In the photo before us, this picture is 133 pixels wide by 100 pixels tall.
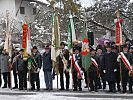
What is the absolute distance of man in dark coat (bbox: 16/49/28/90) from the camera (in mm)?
15531

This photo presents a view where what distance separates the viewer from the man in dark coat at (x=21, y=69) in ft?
51.0

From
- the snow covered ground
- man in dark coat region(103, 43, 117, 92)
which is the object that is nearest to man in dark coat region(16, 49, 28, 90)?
the snow covered ground

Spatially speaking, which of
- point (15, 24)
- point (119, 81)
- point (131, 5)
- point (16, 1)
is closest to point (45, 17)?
point (15, 24)

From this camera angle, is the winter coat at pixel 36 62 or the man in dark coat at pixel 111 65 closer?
the man in dark coat at pixel 111 65

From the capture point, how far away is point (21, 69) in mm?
15539

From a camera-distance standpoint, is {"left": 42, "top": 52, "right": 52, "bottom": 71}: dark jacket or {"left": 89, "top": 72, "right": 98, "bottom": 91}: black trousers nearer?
{"left": 89, "top": 72, "right": 98, "bottom": 91}: black trousers

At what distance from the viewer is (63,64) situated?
14922 millimetres

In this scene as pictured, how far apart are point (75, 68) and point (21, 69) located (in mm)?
2381

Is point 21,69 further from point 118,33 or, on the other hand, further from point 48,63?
point 118,33

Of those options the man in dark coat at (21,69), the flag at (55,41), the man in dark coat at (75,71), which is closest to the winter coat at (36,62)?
the man in dark coat at (21,69)

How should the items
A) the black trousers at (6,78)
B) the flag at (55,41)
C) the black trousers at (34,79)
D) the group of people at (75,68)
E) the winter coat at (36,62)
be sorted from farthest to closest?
the black trousers at (6,78)
the black trousers at (34,79)
the winter coat at (36,62)
the flag at (55,41)
the group of people at (75,68)

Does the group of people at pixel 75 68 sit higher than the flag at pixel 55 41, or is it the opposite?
the flag at pixel 55 41

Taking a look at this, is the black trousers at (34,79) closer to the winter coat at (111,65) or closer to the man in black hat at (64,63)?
the man in black hat at (64,63)

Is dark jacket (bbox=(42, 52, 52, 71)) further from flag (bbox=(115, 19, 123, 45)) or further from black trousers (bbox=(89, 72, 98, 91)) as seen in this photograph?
flag (bbox=(115, 19, 123, 45))
